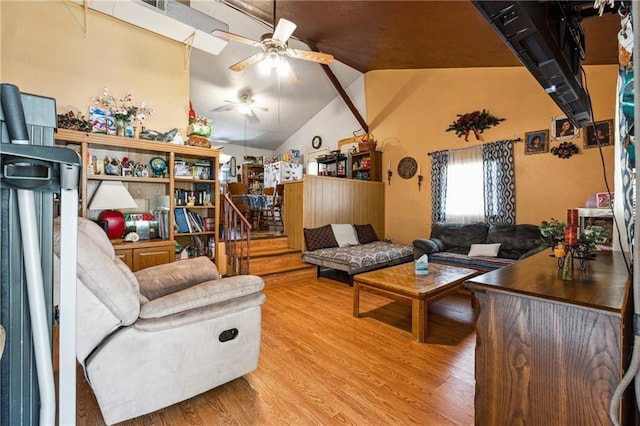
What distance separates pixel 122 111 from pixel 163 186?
3.03ft

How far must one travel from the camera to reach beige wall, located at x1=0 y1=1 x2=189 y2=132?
8.73 feet

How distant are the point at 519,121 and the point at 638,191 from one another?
4.43 m

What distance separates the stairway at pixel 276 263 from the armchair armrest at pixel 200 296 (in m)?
2.21

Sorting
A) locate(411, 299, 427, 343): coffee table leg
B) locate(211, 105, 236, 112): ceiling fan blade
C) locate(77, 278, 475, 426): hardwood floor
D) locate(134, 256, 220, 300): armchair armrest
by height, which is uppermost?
locate(211, 105, 236, 112): ceiling fan blade

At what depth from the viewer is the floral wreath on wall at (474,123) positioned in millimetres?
4342

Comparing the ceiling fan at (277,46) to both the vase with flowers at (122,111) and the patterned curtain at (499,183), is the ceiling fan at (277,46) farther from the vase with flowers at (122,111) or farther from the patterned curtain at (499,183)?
the patterned curtain at (499,183)

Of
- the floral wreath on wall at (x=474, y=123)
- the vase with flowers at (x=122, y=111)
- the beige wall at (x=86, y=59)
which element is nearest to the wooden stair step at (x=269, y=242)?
the beige wall at (x=86, y=59)

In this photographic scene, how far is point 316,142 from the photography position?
24.6 feet

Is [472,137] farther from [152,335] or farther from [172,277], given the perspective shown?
[152,335]

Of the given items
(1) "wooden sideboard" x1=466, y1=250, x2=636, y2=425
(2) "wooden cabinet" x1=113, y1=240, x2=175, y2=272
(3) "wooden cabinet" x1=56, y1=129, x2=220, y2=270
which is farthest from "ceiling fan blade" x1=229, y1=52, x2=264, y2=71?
(1) "wooden sideboard" x1=466, y1=250, x2=636, y2=425

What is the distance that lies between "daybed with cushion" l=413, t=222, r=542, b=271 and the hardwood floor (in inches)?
41.5

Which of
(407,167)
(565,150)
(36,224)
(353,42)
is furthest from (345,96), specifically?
(36,224)

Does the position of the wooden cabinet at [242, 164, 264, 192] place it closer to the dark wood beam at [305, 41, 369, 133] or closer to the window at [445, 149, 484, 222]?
the dark wood beam at [305, 41, 369, 133]

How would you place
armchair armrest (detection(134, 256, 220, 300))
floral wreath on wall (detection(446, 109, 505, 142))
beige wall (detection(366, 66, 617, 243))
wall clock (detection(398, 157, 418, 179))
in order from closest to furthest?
armchair armrest (detection(134, 256, 220, 300))
beige wall (detection(366, 66, 617, 243))
floral wreath on wall (detection(446, 109, 505, 142))
wall clock (detection(398, 157, 418, 179))
